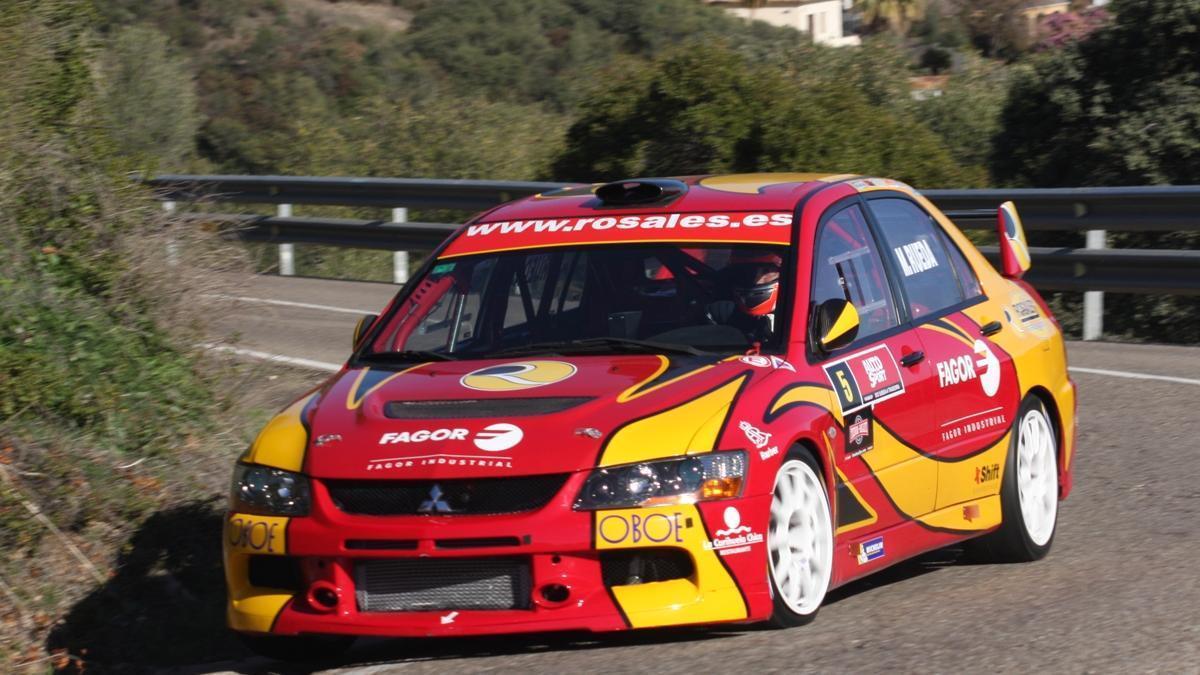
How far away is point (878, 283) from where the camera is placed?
7.04 meters

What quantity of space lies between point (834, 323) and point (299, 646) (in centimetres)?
220

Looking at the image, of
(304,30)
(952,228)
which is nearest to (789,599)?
(952,228)

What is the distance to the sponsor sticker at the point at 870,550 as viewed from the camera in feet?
20.7

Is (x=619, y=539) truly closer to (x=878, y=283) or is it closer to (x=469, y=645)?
(x=469, y=645)

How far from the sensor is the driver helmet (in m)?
6.52

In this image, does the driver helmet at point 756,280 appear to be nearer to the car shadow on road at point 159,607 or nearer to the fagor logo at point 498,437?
the fagor logo at point 498,437

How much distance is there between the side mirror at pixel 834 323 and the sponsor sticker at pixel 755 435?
2.35ft

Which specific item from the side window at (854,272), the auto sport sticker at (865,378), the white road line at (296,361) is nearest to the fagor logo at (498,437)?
the auto sport sticker at (865,378)

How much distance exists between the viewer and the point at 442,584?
554cm

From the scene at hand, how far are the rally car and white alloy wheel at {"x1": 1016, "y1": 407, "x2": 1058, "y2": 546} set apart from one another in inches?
0.6

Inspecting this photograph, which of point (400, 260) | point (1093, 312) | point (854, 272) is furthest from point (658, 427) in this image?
→ point (400, 260)

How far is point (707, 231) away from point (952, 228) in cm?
158

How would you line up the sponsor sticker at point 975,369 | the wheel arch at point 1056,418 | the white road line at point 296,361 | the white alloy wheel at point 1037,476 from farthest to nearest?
1. the white road line at point 296,361
2. the wheel arch at point 1056,418
3. the white alloy wheel at point 1037,476
4. the sponsor sticker at point 975,369

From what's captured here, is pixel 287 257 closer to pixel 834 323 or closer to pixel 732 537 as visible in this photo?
pixel 834 323
